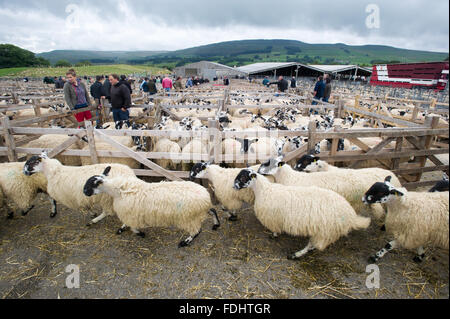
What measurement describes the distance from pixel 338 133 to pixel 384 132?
3.06 ft

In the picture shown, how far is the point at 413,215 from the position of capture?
3.14 m

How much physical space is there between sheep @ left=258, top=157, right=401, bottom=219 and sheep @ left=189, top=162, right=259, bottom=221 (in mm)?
548

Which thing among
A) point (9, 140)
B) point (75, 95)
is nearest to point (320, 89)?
point (75, 95)

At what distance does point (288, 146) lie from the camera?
642 centimetres

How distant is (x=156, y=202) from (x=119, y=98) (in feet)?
Result: 17.0

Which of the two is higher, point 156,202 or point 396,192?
point 396,192

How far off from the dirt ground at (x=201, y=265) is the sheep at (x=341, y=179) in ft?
2.01

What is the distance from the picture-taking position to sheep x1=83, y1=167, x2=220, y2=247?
362 cm

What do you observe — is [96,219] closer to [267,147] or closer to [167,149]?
[167,149]

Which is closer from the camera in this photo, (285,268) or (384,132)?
(285,268)

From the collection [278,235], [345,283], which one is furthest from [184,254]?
[345,283]

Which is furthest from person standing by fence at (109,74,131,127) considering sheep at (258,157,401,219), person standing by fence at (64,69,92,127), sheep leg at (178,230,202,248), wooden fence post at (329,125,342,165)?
wooden fence post at (329,125,342,165)

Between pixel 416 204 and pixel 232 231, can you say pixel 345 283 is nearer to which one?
pixel 416 204

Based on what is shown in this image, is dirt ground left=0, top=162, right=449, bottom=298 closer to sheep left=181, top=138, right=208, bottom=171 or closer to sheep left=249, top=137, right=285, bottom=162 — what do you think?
sheep left=181, top=138, right=208, bottom=171
